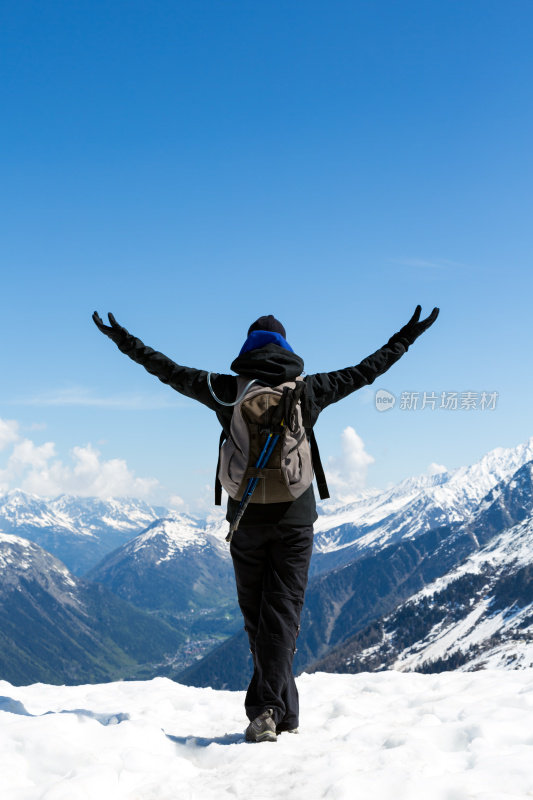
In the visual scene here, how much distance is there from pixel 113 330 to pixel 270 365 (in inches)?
91.2

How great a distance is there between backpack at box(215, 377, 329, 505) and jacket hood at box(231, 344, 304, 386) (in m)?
0.13

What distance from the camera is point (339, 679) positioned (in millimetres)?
11516

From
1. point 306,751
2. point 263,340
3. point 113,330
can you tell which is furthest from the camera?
point 113,330

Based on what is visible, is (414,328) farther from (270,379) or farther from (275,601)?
(275,601)

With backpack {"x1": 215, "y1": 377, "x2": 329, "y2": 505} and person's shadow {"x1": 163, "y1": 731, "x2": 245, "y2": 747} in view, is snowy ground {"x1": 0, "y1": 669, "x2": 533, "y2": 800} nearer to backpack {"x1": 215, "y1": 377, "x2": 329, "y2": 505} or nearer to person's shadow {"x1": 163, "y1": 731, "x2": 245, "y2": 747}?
person's shadow {"x1": 163, "y1": 731, "x2": 245, "y2": 747}

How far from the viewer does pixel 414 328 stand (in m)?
9.08

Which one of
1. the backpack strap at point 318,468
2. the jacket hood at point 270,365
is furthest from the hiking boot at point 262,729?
the jacket hood at point 270,365

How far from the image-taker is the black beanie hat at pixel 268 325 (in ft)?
26.9

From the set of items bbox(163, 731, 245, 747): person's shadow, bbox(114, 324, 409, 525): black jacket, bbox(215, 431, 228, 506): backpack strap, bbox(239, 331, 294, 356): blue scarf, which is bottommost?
bbox(163, 731, 245, 747): person's shadow

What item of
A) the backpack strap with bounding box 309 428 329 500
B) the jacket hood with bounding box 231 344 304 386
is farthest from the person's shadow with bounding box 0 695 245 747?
the jacket hood with bounding box 231 344 304 386

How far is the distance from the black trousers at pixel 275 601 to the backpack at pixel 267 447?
0.54 meters

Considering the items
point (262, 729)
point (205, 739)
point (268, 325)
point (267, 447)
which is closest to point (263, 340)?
point (268, 325)

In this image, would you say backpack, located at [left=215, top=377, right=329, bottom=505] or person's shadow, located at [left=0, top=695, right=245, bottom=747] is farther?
person's shadow, located at [left=0, top=695, right=245, bottom=747]

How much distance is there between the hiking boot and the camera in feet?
23.9
